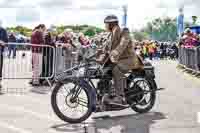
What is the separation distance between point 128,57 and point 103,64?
497 mm

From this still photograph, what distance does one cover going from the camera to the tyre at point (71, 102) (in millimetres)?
8273

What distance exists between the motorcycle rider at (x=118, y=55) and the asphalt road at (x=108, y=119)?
0.64 m

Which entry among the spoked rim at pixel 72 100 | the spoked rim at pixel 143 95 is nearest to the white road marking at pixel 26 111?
the spoked rim at pixel 72 100

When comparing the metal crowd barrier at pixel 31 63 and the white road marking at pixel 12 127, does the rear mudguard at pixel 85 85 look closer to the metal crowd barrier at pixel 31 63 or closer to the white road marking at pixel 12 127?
the white road marking at pixel 12 127

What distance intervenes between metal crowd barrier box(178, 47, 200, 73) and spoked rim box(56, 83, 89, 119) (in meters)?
9.19

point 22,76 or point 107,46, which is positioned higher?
point 107,46

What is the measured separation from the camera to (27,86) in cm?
1348

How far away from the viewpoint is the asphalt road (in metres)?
7.82

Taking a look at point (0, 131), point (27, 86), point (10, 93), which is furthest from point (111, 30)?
point (27, 86)

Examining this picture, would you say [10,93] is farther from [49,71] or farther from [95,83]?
[95,83]

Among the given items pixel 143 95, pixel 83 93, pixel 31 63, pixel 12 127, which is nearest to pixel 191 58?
pixel 31 63

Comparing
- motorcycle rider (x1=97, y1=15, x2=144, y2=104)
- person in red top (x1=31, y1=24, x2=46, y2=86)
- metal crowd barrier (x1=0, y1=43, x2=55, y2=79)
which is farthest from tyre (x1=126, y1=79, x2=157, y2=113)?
person in red top (x1=31, y1=24, x2=46, y2=86)

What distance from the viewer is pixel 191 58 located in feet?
59.7

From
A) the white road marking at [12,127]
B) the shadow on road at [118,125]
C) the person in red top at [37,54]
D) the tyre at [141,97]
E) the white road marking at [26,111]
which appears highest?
the person in red top at [37,54]
